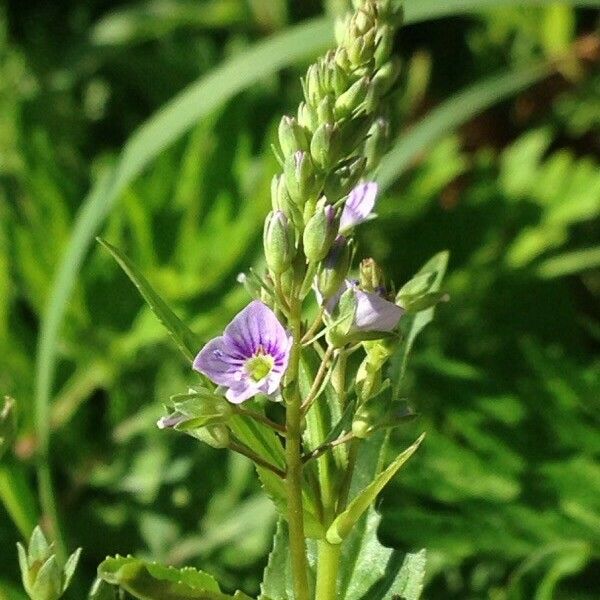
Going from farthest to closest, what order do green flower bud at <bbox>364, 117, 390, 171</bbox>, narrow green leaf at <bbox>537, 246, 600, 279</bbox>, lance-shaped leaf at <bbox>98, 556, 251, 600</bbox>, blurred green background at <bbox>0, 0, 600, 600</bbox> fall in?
narrow green leaf at <bbox>537, 246, 600, 279</bbox> < blurred green background at <bbox>0, 0, 600, 600</bbox> < green flower bud at <bbox>364, 117, 390, 171</bbox> < lance-shaped leaf at <bbox>98, 556, 251, 600</bbox>

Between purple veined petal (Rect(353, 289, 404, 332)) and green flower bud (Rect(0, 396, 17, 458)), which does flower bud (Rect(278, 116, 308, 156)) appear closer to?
purple veined petal (Rect(353, 289, 404, 332))

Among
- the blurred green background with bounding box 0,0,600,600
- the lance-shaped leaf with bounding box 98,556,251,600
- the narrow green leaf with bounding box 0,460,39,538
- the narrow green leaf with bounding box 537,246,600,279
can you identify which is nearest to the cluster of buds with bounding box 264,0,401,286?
the lance-shaped leaf with bounding box 98,556,251,600

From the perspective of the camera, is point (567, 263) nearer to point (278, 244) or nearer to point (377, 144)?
point (377, 144)

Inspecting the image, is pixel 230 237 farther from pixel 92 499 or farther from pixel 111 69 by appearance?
pixel 111 69

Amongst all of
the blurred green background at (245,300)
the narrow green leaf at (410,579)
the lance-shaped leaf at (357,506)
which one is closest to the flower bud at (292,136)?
the lance-shaped leaf at (357,506)

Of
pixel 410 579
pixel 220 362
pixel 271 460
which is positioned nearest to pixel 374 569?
pixel 410 579

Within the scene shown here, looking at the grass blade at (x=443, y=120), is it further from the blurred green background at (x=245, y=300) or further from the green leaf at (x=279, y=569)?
the green leaf at (x=279, y=569)

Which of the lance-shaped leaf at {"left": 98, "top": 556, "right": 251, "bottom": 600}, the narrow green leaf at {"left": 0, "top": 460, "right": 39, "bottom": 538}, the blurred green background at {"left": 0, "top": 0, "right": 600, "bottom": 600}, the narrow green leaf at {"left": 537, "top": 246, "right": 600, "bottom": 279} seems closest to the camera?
the lance-shaped leaf at {"left": 98, "top": 556, "right": 251, "bottom": 600}
